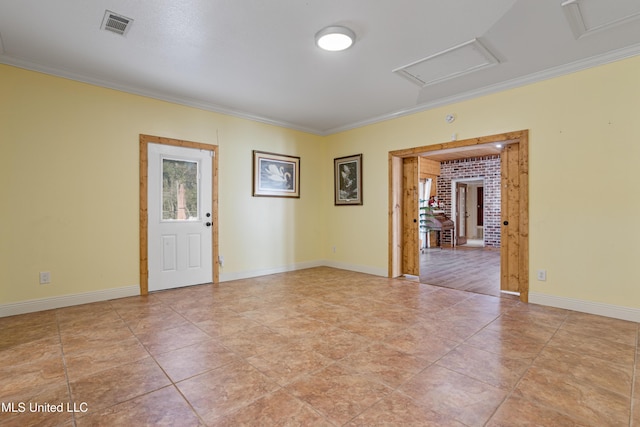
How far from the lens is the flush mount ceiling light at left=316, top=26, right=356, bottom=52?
8.76 ft

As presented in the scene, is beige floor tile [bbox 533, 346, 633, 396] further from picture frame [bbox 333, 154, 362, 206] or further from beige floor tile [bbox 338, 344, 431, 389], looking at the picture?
picture frame [bbox 333, 154, 362, 206]

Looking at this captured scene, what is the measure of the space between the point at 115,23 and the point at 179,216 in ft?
8.09

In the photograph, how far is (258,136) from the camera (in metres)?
5.25

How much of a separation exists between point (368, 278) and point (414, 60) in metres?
3.28

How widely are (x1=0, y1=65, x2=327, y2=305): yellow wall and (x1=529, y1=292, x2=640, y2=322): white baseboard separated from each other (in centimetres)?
430

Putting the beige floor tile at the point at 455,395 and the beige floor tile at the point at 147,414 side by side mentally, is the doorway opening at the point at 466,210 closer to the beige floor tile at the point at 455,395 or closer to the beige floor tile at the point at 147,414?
the beige floor tile at the point at 455,395

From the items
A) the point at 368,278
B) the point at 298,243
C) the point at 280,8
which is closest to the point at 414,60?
the point at 280,8

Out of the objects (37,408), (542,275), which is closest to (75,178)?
(37,408)

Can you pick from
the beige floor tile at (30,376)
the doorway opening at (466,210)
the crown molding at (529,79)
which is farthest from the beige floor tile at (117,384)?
the doorway opening at (466,210)

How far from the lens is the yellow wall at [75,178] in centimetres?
322

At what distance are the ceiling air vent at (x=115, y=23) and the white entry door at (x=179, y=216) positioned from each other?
1.67m

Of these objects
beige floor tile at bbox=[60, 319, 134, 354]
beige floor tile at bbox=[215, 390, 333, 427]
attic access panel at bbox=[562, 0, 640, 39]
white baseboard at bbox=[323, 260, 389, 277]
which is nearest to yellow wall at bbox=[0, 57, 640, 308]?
attic access panel at bbox=[562, 0, 640, 39]

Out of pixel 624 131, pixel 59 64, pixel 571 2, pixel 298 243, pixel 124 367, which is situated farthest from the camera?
pixel 298 243

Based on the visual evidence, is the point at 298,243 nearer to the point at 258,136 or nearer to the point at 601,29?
the point at 258,136
